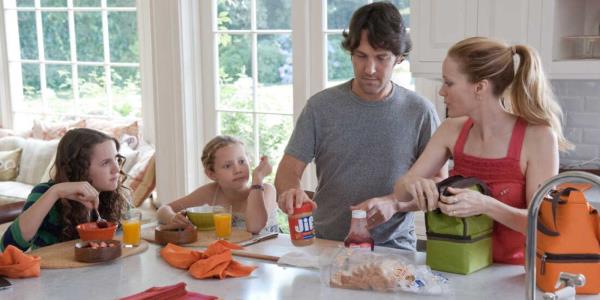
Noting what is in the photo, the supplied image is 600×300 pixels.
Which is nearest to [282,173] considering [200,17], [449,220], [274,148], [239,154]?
[239,154]

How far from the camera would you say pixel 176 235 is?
237cm

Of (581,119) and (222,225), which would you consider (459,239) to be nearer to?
(222,225)

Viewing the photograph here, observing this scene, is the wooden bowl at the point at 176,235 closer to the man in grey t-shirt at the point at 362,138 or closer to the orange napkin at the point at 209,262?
the orange napkin at the point at 209,262

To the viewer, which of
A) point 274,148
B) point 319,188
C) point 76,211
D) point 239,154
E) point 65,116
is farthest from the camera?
point 65,116

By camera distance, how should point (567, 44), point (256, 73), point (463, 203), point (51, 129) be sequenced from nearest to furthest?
point (463, 203)
point (567, 44)
point (256, 73)
point (51, 129)

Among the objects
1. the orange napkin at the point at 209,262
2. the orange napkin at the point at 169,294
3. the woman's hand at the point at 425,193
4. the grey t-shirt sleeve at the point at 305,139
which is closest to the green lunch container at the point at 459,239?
the woman's hand at the point at 425,193

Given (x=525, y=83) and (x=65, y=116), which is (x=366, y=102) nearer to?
(x=525, y=83)

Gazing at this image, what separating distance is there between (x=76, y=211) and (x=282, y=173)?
0.70m

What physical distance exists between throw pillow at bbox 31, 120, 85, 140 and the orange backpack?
14.1 ft

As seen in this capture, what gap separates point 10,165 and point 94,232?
11.6ft

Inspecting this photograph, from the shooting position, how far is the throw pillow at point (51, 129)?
5.63 m

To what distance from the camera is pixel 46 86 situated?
5977 millimetres

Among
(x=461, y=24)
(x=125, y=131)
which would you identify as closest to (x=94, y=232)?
(x=461, y=24)

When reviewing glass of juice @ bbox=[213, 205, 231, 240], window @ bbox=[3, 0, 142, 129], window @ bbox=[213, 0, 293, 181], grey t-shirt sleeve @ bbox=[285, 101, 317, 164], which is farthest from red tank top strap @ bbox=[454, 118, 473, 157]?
window @ bbox=[3, 0, 142, 129]
